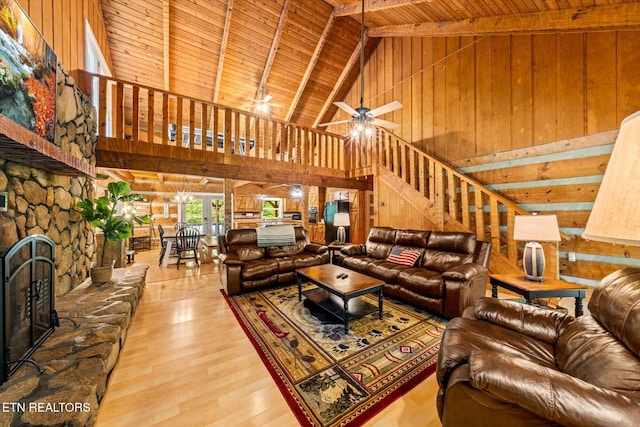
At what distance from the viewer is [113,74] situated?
5402mm

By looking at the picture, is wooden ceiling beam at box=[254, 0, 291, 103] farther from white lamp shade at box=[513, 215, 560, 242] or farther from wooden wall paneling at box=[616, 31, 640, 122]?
white lamp shade at box=[513, 215, 560, 242]

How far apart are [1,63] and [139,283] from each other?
Result: 101 inches

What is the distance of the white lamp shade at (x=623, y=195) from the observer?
62 cm

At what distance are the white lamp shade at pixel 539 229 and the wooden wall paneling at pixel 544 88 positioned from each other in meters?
2.13

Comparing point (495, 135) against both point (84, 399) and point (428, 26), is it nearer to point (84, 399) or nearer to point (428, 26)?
point (428, 26)

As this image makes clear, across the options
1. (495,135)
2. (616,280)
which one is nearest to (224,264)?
(616,280)

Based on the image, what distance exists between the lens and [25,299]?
174cm

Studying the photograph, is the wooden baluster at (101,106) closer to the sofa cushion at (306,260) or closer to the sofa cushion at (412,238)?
the sofa cushion at (306,260)

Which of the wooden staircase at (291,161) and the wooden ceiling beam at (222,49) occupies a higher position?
the wooden ceiling beam at (222,49)

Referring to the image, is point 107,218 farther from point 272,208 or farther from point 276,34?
point 272,208

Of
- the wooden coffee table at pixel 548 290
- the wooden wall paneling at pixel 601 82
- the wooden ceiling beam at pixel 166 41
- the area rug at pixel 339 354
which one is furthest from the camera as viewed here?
the wooden ceiling beam at pixel 166 41

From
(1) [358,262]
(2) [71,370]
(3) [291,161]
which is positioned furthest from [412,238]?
(2) [71,370]

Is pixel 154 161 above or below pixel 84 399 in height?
above

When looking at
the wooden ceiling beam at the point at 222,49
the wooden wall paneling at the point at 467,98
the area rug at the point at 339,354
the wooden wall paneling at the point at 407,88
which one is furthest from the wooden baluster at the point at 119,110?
the wooden wall paneling at the point at 467,98
